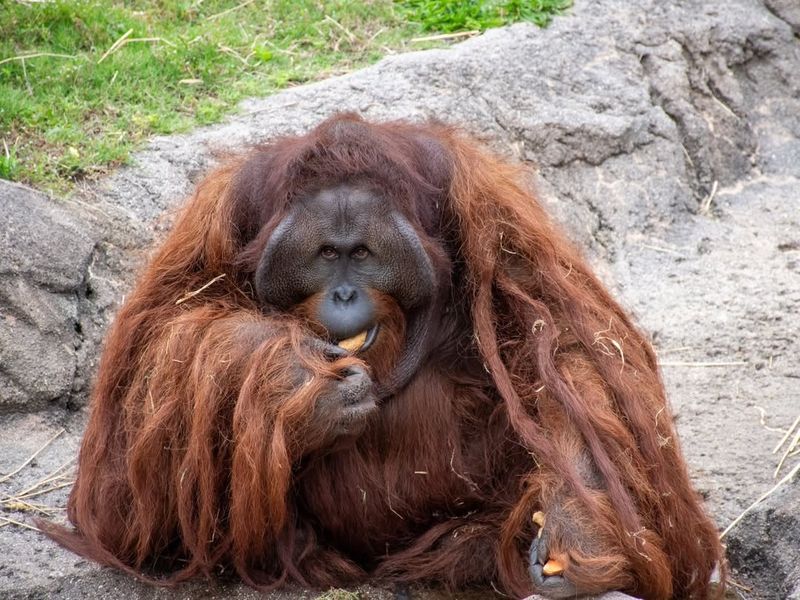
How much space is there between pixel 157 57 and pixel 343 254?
2384mm

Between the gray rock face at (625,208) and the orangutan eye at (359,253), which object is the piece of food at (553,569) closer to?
the gray rock face at (625,208)

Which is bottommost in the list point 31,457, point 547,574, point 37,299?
point 31,457

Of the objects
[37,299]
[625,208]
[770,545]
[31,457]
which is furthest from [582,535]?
[625,208]

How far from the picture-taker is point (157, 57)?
514 centimetres

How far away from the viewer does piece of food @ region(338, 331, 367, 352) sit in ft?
10.2

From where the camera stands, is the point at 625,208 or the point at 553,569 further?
the point at 625,208

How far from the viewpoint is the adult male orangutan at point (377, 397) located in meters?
2.95

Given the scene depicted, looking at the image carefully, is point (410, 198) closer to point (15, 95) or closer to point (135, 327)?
point (135, 327)

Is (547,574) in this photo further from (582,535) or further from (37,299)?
(37,299)

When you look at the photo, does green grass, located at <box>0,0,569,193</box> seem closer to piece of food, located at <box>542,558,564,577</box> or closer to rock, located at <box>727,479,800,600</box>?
piece of food, located at <box>542,558,564,577</box>

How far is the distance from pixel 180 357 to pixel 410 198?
675 mm

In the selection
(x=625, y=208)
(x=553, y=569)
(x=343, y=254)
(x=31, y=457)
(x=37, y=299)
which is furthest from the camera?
(x=625, y=208)

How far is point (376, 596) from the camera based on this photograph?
124 inches

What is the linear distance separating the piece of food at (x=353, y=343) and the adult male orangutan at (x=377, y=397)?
0.03m
